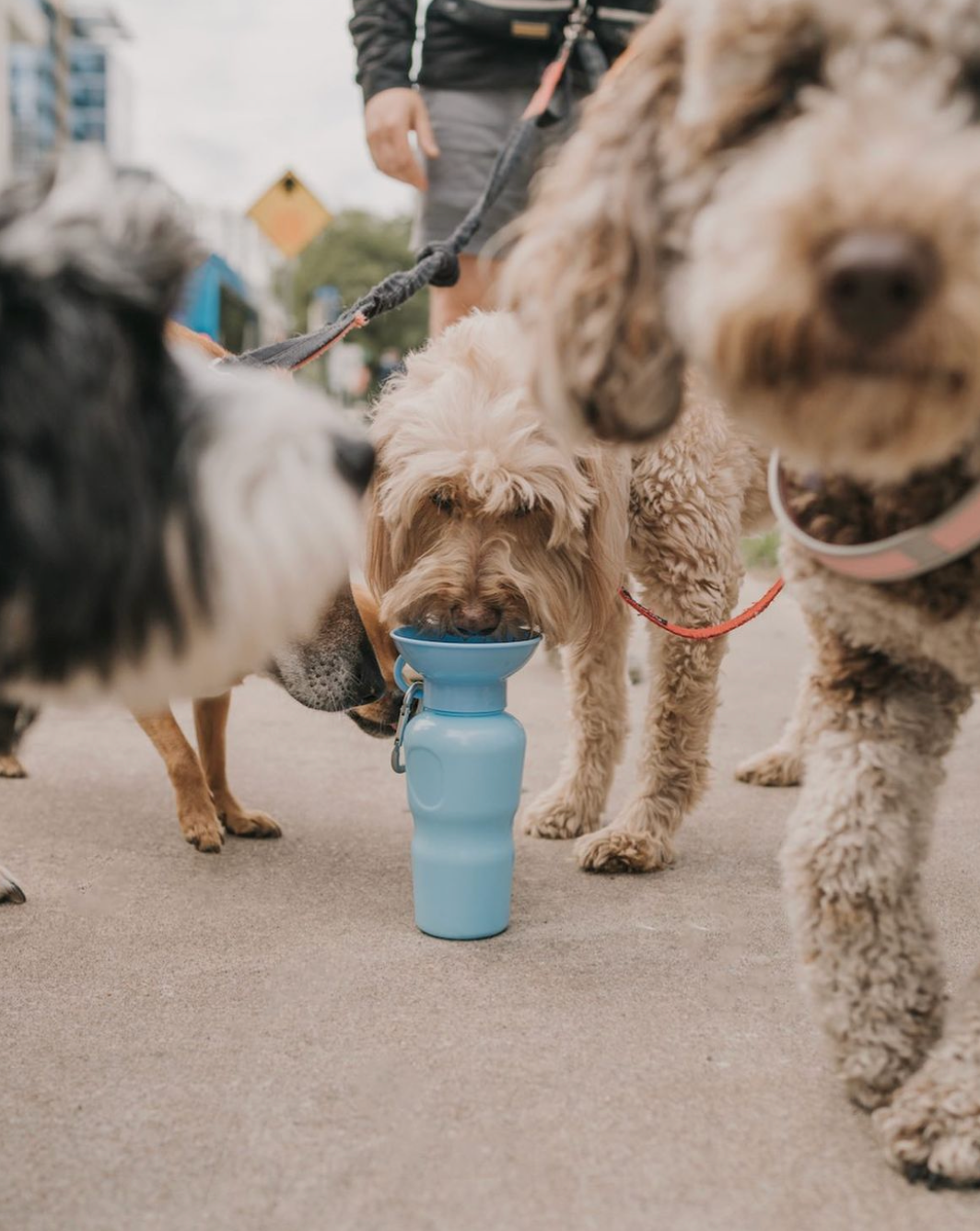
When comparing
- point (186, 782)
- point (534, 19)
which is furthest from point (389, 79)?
point (186, 782)

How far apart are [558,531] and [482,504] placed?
0.19 m

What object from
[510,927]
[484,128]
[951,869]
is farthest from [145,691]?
[484,128]

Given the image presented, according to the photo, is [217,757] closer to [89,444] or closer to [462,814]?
[462,814]

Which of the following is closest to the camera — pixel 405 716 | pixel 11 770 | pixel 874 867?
pixel 874 867

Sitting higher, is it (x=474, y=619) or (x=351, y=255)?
(x=474, y=619)

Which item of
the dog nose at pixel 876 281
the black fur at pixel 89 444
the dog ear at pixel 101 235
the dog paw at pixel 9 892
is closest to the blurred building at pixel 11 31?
the dog paw at pixel 9 892

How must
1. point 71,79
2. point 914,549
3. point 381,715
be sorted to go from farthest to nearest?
1. point 71,79
2. point 381,715
3. point 914,549

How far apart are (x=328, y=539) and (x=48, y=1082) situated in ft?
3.62

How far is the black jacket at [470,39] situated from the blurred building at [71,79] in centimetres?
7119

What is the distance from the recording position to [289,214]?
1242 cm

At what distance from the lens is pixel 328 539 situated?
5.27ft

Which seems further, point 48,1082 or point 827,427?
point 48,1082

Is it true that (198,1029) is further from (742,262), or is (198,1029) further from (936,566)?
(742,262)

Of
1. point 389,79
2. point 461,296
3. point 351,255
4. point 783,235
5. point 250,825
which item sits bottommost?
point 351,255
